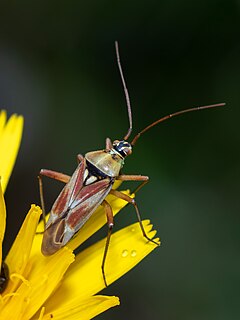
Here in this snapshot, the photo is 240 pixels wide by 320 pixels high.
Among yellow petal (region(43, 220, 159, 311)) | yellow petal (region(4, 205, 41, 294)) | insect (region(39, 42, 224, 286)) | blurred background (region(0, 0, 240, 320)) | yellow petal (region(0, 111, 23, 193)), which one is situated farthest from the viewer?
blurred background (region(0, 0, 240, 320))

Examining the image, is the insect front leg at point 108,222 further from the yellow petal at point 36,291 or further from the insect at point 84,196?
the yellow petal at point 36,291

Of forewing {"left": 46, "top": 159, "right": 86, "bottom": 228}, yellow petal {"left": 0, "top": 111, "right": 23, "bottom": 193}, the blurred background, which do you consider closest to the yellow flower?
forewing {"left": 46, "top": 159, "right": 86, "bottom": 228}

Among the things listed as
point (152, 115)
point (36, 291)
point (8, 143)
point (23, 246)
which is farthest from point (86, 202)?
point (152, 115)

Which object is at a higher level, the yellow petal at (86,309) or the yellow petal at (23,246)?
the yellow petal at (23,246)

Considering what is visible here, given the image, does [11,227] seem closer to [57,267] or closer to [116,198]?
[116,198]

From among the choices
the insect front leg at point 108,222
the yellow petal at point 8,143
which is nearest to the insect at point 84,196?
the insect front leg at point 108,222

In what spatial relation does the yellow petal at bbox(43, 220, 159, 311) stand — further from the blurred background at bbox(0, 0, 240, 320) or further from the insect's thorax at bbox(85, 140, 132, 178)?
the blurred background at bbox(0, 0, 240, 320)

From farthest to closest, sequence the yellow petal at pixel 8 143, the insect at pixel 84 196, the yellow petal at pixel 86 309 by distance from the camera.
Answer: the yellow petal at pixel 8 143 → the insect at pixel 84 196 → the yellow petal at pixel 86 309
